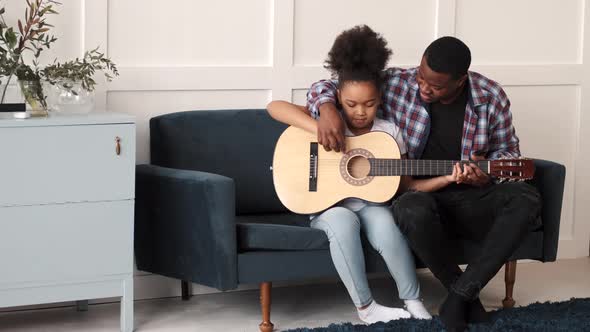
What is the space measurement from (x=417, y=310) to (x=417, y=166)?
485 mm

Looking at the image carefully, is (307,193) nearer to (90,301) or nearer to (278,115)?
(278,115)

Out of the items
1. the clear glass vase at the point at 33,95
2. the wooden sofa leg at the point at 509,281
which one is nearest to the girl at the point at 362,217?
the wooden sofa leg at the point at 509,281

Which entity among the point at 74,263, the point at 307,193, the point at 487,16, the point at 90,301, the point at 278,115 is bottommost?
the point at 90,301

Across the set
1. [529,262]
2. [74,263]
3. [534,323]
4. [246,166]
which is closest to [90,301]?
[74,263]

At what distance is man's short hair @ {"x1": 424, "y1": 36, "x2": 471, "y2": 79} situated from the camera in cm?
323

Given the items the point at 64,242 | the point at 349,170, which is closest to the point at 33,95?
the point at 64,242

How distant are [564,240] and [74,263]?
2.40 m

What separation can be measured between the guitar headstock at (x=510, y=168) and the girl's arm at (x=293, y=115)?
61cm

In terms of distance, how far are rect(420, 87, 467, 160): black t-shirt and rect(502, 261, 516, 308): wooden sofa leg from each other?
526mm

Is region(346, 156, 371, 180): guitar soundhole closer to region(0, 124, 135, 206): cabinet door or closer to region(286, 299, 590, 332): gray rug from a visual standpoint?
region(286, 299, 590, 332): gray rug

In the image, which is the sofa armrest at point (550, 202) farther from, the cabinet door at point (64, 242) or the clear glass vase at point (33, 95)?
the clear glass vase at point (33, 95)

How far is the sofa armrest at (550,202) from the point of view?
354cm

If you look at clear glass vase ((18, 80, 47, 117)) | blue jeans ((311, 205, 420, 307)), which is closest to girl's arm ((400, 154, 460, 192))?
blue jeans ((311, 205, 420, 307))

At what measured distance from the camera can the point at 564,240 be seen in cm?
455
